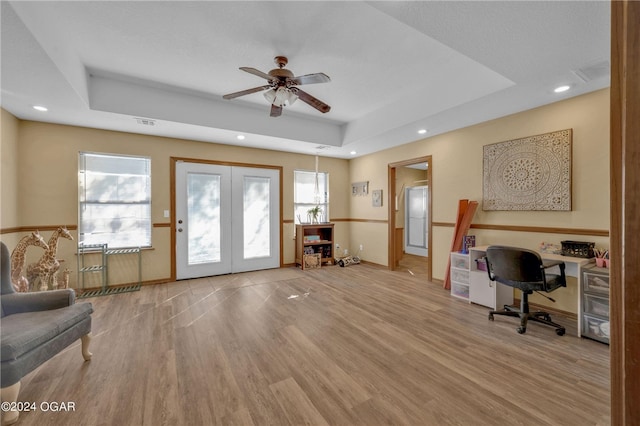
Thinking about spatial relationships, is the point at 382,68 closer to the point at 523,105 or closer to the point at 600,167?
the point at 523,105

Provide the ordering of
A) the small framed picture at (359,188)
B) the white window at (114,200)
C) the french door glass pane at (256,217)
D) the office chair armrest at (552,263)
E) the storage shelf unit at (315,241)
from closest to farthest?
the office chair armrest at (552,263), the white window at (114,200), the french door glass pane at (256,217), the storage shelf unit at (315,241), the small framed picture at (359,188)

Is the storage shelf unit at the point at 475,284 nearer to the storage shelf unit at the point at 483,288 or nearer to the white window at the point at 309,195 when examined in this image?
the storage shelf unit at the point at 483,288

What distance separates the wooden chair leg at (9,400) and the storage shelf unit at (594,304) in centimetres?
456

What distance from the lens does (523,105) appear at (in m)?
3.34

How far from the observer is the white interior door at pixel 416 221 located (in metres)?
7.02

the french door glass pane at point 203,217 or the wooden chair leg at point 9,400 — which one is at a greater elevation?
the french door glass pane at point 203,217

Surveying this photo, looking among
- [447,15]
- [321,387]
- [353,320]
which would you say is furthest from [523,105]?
[321,387]

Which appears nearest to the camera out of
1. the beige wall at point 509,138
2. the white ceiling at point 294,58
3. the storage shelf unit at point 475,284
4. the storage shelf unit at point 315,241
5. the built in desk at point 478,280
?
the white ceiling at point 294,58

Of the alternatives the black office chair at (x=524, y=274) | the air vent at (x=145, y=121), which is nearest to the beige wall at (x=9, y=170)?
the air vent at (x=145, y=121)

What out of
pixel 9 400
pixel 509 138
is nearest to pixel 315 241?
pixel 509 138

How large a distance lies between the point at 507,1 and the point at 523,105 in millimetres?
2005

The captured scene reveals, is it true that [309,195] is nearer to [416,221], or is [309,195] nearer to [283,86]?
[416,221]


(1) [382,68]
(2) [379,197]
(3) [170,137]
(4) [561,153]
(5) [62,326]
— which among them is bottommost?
(5) [62,326]

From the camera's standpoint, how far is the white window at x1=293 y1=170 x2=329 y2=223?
19.7ft
